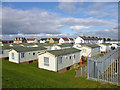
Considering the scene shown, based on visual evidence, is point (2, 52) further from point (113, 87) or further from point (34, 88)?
point (113, 87)

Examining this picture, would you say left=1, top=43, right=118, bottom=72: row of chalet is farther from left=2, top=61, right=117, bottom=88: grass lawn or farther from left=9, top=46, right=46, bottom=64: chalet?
left=2, top=61, right=117, bottom=88: grass lawn

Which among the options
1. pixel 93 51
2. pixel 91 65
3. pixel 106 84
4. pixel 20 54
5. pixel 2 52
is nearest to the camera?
pixel 106 84

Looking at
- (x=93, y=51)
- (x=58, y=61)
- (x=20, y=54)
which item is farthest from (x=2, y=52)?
(x=93, y=51)

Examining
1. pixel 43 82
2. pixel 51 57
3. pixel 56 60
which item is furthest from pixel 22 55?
pixel 43 82

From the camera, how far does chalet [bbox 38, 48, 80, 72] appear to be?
16625 millimetres

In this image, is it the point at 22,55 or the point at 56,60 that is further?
the point at 22,55

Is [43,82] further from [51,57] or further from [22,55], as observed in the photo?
[22,55]

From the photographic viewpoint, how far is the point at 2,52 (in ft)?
90.4

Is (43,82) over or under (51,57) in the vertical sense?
under

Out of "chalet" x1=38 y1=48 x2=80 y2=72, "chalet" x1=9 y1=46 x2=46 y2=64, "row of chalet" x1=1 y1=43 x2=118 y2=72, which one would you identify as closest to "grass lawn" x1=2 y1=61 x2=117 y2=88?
"row of chalet" x1=1 y1=43 x2=118 y2=72

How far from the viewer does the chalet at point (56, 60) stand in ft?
54.5

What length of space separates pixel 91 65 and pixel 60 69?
700 centimetres

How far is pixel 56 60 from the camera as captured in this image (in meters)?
16.5

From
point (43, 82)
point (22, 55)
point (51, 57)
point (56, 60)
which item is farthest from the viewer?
point (22, 55)
